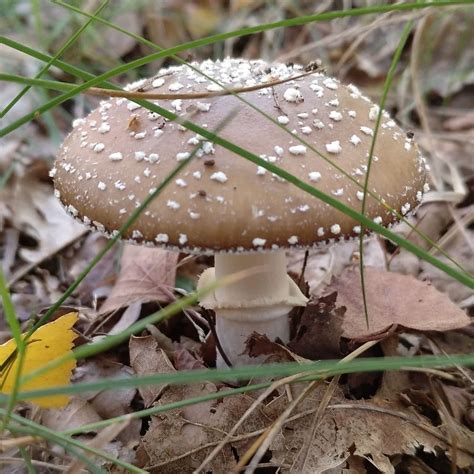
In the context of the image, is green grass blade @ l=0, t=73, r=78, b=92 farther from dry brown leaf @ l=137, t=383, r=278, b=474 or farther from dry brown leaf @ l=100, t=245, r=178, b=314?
dry brown leaf @ l=100, t=245, r=178, b=314

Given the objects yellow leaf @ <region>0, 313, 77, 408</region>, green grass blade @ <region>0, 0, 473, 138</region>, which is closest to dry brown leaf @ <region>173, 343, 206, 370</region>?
yellow leaf @ <region>0, 313, 77, 408</region>

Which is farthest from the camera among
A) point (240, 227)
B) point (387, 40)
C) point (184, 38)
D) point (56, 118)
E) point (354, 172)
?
point (184, 38)

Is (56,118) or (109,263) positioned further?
(56,118)

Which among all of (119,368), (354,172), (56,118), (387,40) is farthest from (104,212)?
(387,40)

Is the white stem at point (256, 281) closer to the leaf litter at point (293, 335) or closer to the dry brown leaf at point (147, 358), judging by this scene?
the leaf litter at point (293, 335)

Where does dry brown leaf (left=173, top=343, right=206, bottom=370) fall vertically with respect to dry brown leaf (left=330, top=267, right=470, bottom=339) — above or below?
below

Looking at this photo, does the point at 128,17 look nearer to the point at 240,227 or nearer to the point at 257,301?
the point at 257,301

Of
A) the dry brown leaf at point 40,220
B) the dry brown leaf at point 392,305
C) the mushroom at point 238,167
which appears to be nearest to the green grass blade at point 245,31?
the mushroom at point 238,167
